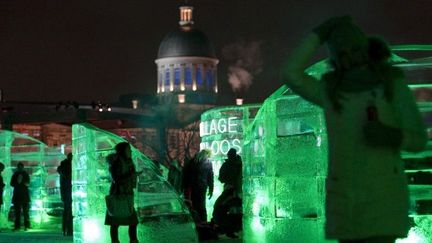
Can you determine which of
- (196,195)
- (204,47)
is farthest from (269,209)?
(204,47)

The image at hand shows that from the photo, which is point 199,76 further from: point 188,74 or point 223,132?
point 223,132

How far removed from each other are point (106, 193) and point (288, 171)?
129 inches

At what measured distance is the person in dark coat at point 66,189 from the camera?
1922 cm

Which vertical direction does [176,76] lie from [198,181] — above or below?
above

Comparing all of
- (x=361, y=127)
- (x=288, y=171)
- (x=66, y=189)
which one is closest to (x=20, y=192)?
(x=66, y=189)

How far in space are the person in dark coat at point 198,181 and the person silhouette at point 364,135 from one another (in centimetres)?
1374

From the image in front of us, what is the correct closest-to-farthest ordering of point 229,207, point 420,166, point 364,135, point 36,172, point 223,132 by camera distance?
point 364,135 → point 420,166 → point 229,207 → point 36,172 → point 223,132

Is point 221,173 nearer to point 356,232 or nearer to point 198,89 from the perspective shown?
point 356,232

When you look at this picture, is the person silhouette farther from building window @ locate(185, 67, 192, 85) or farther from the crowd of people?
building window @ locate(185, 67, 192, 85)

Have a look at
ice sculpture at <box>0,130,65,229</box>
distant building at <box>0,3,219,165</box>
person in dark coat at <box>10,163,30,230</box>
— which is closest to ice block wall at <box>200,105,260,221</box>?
ice sculpture at <box>0,130,65,229</box>

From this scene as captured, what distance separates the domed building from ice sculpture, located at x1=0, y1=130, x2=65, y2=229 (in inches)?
3636

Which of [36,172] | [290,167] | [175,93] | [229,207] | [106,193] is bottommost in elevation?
[229,207]

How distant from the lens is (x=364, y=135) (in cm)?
449

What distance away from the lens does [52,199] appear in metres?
25.3
